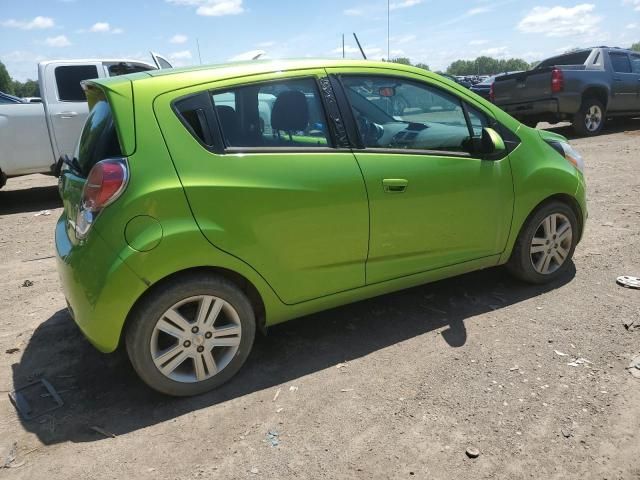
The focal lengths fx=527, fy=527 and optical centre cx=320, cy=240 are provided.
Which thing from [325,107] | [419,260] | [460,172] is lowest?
[419,260]

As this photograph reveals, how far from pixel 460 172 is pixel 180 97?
5.92ft

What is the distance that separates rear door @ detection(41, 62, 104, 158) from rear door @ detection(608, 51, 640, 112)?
11130 millimetres

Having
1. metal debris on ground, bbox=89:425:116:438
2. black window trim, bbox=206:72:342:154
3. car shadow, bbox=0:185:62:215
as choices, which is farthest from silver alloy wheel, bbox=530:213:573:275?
car shadow, bbox=0:185:62:215

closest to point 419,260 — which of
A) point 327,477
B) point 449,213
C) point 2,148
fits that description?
point 449,213

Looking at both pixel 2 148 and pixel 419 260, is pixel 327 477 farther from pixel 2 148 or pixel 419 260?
pixel 2 148

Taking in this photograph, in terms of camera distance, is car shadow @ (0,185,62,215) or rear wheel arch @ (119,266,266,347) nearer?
rear wheel arch @ (119,266,266,347)

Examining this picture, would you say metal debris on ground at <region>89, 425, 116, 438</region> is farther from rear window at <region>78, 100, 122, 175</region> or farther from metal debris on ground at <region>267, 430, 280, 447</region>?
rear window at <region>78, 100, 122, 175</region>

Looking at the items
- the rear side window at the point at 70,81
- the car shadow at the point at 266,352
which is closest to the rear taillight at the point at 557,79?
the car shadow at the point at 266,352

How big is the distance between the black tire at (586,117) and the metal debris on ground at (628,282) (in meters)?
8.79

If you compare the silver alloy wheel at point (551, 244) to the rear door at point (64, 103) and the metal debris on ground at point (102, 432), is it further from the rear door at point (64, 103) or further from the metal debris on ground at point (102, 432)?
the rear door at point (64, 103)

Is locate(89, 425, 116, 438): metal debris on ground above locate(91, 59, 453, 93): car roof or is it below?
below

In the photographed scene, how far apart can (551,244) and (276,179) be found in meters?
2.33

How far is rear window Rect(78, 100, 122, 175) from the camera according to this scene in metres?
2.71

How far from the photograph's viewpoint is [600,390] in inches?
109
